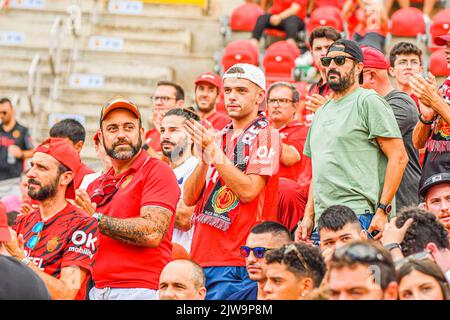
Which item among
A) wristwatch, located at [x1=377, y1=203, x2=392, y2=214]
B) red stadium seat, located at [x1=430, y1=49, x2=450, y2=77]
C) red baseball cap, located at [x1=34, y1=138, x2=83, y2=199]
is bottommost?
wristwatch, located at [x1=377, y1=203, x2=392, y2=214]

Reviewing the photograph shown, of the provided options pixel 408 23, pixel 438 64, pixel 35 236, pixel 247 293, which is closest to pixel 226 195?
pixel 247 293

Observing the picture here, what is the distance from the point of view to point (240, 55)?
13.4m

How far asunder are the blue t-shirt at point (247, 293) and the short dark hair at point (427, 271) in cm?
164

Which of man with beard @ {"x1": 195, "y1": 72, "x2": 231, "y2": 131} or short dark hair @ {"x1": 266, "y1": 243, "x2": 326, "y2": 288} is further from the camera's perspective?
man with beard @ {"x1": 195, "y1": 72, "x2": 231, "y2": 131}

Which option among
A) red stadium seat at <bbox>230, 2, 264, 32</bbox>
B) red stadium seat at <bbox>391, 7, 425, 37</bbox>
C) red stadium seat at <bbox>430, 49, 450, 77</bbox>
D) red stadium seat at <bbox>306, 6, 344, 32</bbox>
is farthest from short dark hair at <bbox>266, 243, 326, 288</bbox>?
red stadium seat at <bbox>230, 2, 264, 32</bbox>

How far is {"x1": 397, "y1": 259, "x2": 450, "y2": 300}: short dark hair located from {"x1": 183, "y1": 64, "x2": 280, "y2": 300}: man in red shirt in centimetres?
186

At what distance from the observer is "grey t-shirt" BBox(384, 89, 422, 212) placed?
8102mm

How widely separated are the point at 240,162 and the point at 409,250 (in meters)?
1.55

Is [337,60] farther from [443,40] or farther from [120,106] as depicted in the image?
[120,106]

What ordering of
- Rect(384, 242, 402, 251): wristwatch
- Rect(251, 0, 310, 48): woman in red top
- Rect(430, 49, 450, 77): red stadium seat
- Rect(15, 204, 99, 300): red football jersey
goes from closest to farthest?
Rect(384, 242, 402, 251): wristwatch
Rect(15, 204, 99, 300): red football jersey
Rect(430, 49, 450, 77): red stadium seat
Rect(251, 0, 310, 48): woman in red top

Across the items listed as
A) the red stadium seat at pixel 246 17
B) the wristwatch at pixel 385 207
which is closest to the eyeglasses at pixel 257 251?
the wristwatch at pixel 385 207

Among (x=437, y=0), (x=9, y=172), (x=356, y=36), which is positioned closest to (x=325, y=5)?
(x=437, y=0)

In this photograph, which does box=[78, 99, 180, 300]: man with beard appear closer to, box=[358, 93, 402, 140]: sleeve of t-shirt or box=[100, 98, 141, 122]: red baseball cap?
box=[100, 98, 141, 122]: red baseball cap
